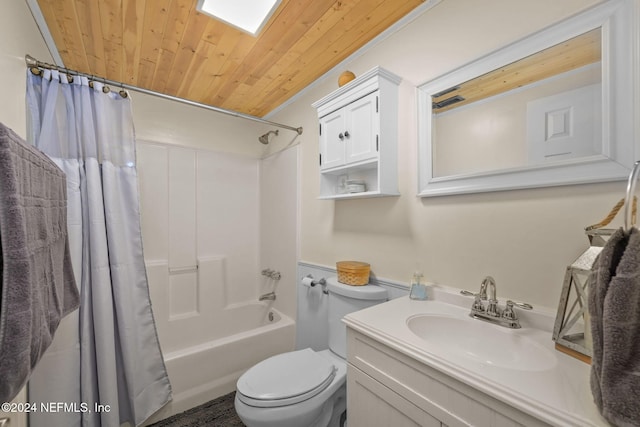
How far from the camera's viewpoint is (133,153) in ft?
5.08

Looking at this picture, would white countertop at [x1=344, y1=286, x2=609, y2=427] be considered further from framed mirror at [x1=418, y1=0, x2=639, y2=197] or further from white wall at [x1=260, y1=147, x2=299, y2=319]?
white wall at [x1=260, y1=147, x2=299, y2=319]

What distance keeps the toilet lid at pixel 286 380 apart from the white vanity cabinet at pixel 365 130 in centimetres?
94

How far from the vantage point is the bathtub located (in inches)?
66.5

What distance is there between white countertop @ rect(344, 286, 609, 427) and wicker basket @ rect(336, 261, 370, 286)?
36cm

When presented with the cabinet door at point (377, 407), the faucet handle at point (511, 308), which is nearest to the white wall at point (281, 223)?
the cabinet door at point (377, 407)

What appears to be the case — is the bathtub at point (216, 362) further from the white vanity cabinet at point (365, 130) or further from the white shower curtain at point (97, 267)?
the white vanity cabinet at point (365, 130)

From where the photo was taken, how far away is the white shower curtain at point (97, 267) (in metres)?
1.26

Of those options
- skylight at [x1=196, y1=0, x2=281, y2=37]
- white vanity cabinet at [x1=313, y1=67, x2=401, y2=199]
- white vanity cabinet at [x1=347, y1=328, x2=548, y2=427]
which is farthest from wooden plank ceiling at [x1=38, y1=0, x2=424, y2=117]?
white vanity cabinet at [x1=347, y1=328, x2=548, y2=427]

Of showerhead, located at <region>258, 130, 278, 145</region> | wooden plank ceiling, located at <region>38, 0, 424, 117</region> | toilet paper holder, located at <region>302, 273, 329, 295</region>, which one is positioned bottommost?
toilet paper holder, located at <region>302, 273, 329, 295</region>

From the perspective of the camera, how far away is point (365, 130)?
1347 mm

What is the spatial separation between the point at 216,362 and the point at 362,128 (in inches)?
73.9

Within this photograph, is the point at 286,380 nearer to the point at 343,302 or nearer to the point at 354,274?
the point at 343,302

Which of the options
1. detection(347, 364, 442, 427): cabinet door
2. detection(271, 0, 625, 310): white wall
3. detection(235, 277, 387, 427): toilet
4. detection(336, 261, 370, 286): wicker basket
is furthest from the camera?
detection(336, 261, 370, 286): wicker basket

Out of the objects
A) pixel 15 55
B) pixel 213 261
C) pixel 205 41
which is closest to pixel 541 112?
pixel 205 41
